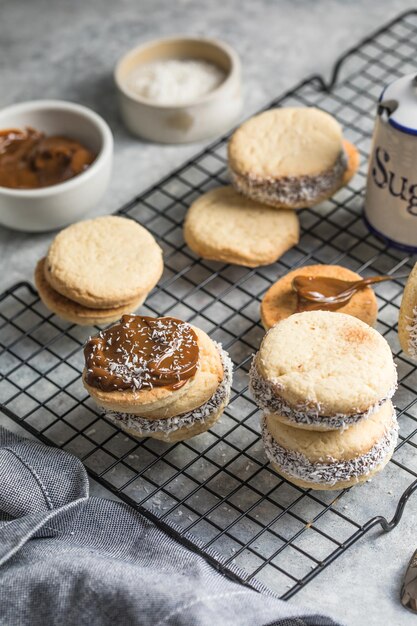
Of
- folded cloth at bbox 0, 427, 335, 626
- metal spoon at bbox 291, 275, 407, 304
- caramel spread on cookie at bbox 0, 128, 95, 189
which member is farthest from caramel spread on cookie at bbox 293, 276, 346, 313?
caramel spread on cookie at bbox 0, 128, 95, 189

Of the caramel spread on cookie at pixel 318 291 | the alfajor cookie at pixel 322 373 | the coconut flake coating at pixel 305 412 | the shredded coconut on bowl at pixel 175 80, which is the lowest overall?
the caramel spread on cookie at pixel 318 291

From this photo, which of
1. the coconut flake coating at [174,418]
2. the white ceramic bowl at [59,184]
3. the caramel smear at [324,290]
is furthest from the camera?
the white ceramic bowl at [59,184]

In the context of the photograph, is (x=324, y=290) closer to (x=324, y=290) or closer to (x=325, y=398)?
(x=324, y=290)

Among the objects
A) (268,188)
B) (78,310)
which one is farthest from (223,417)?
(268,188)

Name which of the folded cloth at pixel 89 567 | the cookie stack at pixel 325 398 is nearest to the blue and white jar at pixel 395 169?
the cookie stack at pixel 325 398

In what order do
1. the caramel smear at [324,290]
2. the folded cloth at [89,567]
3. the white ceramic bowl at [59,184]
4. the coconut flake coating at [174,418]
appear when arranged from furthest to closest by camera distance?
1. the white ceramic bowl at [59,184]
2. the caramel smear at [324,290]
3. the coconut flake coating at [174,418]
4. the folded cloth at [89,567]

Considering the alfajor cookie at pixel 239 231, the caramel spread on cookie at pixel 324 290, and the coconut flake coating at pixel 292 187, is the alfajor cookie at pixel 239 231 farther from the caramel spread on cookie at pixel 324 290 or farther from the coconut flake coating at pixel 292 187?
the caramel spread on cookie at pixel 324 290

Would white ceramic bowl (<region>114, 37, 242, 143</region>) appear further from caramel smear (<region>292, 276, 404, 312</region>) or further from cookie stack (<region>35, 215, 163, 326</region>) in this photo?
caramel smear (<region>292, 276, 404, 312</region>)

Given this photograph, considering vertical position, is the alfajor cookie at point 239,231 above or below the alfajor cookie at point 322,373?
below
